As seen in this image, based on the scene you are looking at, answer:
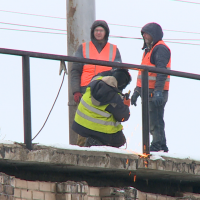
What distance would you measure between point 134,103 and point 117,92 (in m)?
0.25

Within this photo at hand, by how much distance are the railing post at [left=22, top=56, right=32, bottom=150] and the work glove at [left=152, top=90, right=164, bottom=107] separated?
5.52 ft

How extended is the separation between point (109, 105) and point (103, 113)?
0.11 metres

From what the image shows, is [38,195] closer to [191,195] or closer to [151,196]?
[151,196]

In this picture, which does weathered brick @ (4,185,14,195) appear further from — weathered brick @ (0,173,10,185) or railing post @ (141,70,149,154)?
railing post @ (141,70,149,154)

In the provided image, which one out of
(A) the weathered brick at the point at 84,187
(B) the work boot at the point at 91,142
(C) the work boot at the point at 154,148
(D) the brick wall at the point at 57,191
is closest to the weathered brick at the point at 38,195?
(D) the brick wall at the point at 57,191

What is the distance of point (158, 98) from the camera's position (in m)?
7.51

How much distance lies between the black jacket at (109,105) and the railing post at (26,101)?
81 cm

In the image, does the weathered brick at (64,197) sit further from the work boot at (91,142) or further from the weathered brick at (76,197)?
the work boot at (91,142)

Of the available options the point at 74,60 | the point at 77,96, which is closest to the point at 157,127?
the point at 77,96

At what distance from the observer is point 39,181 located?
6.51 meters

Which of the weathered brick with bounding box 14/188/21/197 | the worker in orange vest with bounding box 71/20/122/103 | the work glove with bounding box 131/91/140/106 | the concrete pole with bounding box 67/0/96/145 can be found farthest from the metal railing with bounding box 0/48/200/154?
the concrete pole with bounding box 67/0/96/145

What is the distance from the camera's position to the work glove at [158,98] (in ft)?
24.5

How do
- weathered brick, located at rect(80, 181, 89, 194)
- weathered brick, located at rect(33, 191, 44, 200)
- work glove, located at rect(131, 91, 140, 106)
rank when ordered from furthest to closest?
work glove, located at rect(131, 91, 140, 106)
weathered brick, located at rect(80, 181, 89, 194)
weathered brick, located at rect(33, 191, 44, 200)

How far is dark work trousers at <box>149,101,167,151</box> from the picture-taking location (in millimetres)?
7398
